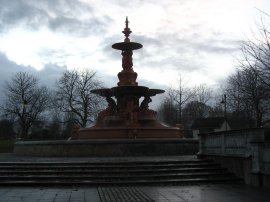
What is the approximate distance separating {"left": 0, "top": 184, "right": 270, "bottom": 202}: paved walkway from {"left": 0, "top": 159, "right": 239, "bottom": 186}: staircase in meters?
0.82

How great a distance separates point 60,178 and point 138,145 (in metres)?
8.85

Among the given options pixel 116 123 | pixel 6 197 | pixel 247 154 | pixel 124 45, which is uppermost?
pixel 124 45

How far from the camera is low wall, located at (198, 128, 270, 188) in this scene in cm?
1406

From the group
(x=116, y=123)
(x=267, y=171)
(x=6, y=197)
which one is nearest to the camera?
(x=6, y=197)

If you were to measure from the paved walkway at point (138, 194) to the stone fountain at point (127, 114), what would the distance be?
44.4 feet

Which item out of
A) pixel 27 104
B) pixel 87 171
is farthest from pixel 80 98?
pixel 87 171

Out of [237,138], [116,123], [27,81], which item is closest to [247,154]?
[237,138]

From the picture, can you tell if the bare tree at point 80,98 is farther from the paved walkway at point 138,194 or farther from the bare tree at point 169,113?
the paved walkway at point 138,194

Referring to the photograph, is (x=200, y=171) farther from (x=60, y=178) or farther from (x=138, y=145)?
(x=138, y=145)

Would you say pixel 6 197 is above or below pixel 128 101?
below

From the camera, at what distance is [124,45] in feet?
106

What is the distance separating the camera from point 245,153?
15.3 meters

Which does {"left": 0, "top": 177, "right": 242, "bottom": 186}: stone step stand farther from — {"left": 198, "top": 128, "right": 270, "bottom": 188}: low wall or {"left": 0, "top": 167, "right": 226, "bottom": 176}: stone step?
{"left": 198, "top": 128, "right": 270, "bottom": 188}: low wall

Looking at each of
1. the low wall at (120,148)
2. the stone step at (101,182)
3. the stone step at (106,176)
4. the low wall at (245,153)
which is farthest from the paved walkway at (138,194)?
the low wall at (120,148)
